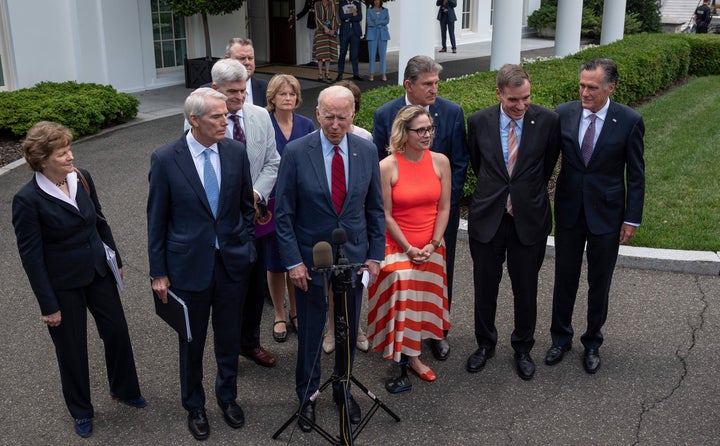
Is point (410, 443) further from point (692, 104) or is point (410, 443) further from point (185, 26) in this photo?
point (185, 26)

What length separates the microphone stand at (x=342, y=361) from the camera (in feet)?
12.9

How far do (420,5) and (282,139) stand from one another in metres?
6.03

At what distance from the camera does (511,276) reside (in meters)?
5.32

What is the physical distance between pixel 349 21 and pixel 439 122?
12153mm

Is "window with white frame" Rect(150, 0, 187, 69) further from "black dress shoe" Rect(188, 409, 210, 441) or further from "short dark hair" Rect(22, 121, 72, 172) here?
"black dress shoe" Rect(188, 409, 210, 441)

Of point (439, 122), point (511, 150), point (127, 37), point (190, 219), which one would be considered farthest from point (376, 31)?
A: point (190, 219)

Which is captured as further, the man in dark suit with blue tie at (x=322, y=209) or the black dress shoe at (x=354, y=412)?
the black dress shoe at (x=354, y=412)

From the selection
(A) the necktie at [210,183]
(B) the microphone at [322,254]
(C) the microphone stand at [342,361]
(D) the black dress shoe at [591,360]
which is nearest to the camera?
(B) the microphone at [322,254]

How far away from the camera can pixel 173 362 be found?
5.52m

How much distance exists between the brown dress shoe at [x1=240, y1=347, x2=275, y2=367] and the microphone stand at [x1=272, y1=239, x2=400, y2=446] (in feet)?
2.60

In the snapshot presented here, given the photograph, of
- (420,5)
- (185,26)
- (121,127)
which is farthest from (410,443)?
(185,26)

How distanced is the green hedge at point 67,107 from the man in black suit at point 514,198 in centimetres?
815

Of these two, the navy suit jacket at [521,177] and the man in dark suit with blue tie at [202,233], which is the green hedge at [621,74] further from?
the man in dark suit with blue tie at [202,233]

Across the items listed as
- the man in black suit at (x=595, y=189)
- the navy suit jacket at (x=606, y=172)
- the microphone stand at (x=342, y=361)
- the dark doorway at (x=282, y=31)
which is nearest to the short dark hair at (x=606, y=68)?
the man in black suit at (x=595, y=189)
